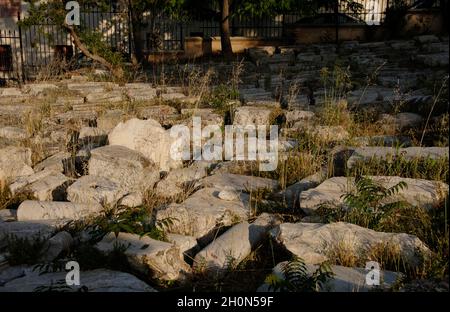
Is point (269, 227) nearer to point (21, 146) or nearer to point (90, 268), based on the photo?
point (90, 268)

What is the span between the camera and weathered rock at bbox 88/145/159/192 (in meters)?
5.05

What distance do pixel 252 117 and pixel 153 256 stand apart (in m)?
3.68

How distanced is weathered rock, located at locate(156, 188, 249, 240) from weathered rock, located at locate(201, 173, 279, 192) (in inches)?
14.6

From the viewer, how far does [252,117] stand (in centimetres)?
701

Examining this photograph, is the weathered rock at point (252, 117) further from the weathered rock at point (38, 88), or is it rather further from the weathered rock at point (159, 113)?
the weathered rock at point (38, 88)

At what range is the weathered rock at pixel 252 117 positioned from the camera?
6980 millimetres

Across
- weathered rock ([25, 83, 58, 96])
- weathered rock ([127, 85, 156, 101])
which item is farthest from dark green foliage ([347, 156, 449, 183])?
weathered rock ([25, 83, 58, 96])

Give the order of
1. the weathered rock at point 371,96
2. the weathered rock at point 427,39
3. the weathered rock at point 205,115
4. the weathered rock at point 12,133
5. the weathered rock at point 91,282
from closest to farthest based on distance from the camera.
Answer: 1. the weathered rock at point 91,282
2. the weathered rock at point 12,133
3. the weathered rock at point 205,115
4. the weathered rock at point 371,96
5. the weathered rock at point 427,39

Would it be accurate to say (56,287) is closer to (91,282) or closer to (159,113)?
(91,282)

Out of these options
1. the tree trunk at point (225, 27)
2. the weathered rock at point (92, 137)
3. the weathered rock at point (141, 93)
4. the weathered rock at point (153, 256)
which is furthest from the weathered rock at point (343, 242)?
the tree trunk at point (225, 27)

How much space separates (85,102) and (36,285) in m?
5.71

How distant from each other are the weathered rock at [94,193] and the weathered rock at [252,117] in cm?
251
